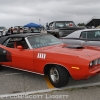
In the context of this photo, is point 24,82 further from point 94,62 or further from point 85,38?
point 85,38

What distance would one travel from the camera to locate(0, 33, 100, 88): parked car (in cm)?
423

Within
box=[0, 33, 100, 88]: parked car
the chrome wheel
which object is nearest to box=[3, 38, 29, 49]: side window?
box=[0, 33, 100, 88]: parked car

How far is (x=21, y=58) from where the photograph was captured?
541 cm

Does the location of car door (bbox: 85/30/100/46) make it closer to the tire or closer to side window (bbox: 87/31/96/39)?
side window (bbox: 87/31/96/39)

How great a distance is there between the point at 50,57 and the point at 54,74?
0.44 metres

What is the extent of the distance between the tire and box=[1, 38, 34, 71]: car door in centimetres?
70

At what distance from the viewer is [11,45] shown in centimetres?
613

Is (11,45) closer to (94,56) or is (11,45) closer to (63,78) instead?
(63,78)

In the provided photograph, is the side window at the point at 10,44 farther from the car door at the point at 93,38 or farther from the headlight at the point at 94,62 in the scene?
the car door at the point at 93,38

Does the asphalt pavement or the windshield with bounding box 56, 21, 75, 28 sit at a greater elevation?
the windshield with bounding box 56, 21, 75, 28

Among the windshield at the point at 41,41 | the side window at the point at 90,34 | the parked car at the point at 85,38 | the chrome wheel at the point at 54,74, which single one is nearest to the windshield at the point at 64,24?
the parked car at the point at 85,38

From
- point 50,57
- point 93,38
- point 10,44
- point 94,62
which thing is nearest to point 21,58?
point 10,44

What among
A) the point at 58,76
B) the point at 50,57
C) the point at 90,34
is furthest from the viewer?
the point at 90,34

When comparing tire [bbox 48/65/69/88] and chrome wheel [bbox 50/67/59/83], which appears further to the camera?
chrome wheel [bbox 50/67/59/83]
